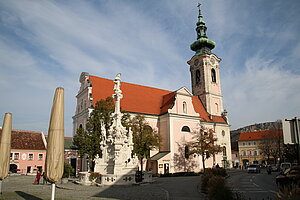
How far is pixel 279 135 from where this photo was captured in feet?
155

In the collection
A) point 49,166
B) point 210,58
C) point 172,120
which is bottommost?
point 49,166

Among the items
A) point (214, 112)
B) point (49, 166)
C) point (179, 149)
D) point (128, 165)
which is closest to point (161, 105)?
point (179, 149)

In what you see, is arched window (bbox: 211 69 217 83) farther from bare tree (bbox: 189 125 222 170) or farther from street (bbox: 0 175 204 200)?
street (bbox: 0 175 204 200)

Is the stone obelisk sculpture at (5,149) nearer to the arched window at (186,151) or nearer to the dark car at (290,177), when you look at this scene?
the dark car at (290,177)

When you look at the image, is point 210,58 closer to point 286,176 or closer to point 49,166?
point 286,176

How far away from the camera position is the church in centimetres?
3209

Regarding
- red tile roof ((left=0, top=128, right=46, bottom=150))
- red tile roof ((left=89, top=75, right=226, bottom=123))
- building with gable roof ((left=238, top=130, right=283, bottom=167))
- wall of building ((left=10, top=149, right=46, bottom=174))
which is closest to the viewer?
red tile roof ((left=89, top=75, right=226, bottom=123))

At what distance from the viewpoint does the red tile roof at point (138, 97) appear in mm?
33125

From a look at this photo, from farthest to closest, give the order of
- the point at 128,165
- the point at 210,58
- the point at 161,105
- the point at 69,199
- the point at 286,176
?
the point at 210,58 → the point at 161,105 → the point at 128,165 → the point at 286,176 → the point at 69,199

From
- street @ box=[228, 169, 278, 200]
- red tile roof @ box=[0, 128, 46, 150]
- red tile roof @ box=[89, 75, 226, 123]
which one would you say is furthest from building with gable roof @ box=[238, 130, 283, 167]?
red tile roof @ box=[0, 128, 46, 150]

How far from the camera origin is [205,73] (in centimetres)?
4456

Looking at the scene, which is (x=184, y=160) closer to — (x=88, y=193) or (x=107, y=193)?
(x=107, y=193)

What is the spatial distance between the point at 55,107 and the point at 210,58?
41.5m

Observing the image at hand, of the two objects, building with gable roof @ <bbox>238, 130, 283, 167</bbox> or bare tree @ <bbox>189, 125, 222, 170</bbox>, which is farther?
building with gable roof @ <bbox>238, 130, 283, 167</bbox>
